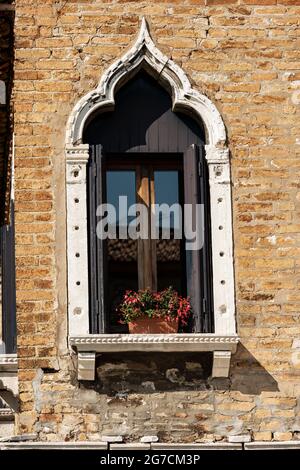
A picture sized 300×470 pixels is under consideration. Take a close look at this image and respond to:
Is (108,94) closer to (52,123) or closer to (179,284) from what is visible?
(52,123)

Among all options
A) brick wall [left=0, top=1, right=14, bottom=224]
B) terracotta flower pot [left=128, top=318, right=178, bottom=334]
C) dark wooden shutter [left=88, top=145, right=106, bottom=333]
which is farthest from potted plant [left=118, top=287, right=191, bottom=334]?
brick wall [left=0, top=1, right=14, bottom=224]

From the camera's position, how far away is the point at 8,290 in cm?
1859

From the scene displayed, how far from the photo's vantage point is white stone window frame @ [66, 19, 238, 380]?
45.9ft

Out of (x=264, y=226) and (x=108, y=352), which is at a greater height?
(x=264, y=226)

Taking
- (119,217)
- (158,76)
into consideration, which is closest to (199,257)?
(119,217)

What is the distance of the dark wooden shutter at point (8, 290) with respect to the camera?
18.3m

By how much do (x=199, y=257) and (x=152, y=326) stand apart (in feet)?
2.26

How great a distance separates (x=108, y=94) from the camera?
14.5 m

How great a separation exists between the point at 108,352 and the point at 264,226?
1682 millimetres

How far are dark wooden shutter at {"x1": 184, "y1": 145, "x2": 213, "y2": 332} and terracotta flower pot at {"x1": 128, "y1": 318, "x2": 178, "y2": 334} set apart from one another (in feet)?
0.64

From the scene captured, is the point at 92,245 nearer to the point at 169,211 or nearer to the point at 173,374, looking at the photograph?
the point at 169,211

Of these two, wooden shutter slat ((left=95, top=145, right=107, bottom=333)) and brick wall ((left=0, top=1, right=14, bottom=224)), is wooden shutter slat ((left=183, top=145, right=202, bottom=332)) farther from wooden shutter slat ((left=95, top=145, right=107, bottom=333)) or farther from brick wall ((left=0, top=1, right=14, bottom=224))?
brick wall ((left=0, top=1, right=14, bottom=224))
